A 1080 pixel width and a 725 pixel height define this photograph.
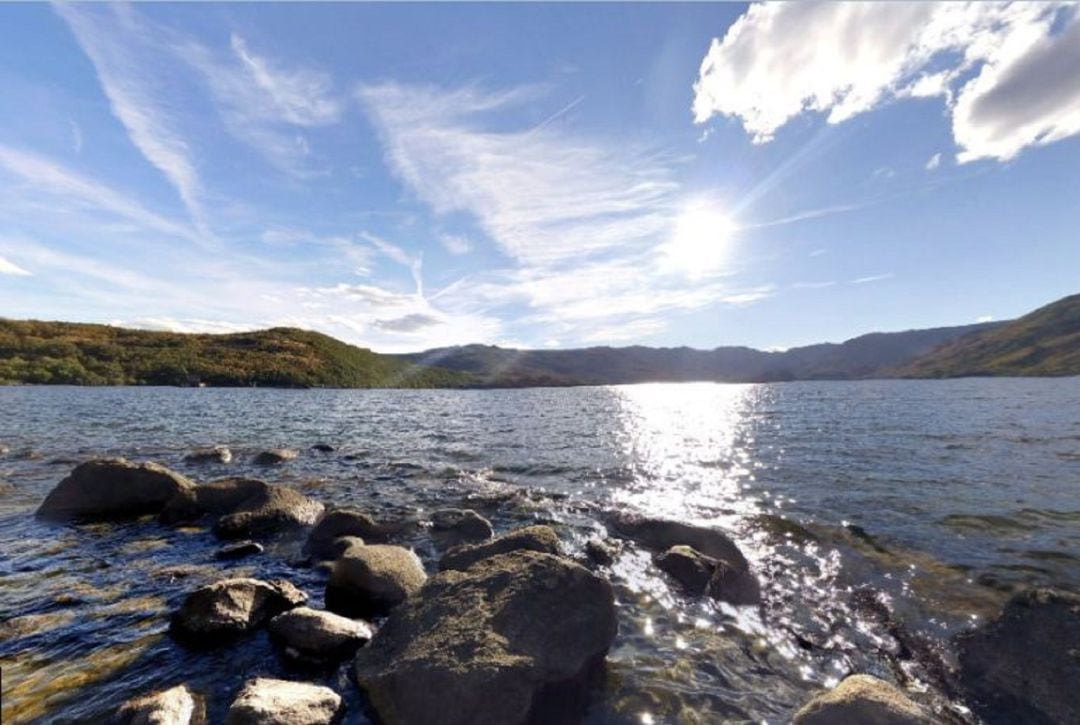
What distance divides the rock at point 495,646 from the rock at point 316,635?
0.93 metres

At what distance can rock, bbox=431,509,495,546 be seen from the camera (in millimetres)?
18078

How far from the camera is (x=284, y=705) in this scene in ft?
26.6

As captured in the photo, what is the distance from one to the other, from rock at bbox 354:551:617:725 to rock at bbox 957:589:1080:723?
7.22 meters

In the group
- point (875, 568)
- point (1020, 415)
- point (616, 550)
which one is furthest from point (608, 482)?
point (1020, 415)

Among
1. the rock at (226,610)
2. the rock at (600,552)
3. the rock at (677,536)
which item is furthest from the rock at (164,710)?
the rock at (677,536)

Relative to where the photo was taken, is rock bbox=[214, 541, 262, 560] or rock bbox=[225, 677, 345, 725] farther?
rock bbox=[214, 541, 262, 560]

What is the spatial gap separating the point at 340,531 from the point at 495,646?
10384 millimetres

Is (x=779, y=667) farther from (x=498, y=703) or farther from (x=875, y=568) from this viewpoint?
(x=875, y=568)

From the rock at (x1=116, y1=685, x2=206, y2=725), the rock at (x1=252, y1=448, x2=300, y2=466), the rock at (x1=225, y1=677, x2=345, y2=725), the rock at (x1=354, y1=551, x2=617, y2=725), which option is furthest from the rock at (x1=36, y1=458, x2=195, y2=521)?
the rock at (x1=354, y1=551, x2=617, y2=725)

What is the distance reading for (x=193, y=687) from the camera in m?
9.23

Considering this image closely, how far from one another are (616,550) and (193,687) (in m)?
12.0

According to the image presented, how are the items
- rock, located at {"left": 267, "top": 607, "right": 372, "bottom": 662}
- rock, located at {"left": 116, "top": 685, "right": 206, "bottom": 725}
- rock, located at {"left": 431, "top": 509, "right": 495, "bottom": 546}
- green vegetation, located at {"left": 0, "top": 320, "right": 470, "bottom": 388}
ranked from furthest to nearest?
1. green vegetation, located at {"left": 0, "top": 320, "right": 470, "bottom": 388}
2. rock, located at {"left": 431, "top": 509, "right": 495, "bottom": 546}
3. rock, located at {"left": 267, "top": 607, "right": 372, "bottom": 662}
4. rock, located at {"left": 116, "top": 685, "right": 206, "bottom": 725}

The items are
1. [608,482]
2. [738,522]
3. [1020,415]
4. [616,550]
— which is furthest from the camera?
[1020,415]

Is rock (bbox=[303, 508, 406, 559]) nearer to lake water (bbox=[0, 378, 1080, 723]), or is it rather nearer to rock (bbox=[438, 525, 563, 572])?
lake water (bbox=[0, 378, 1080, 723])
